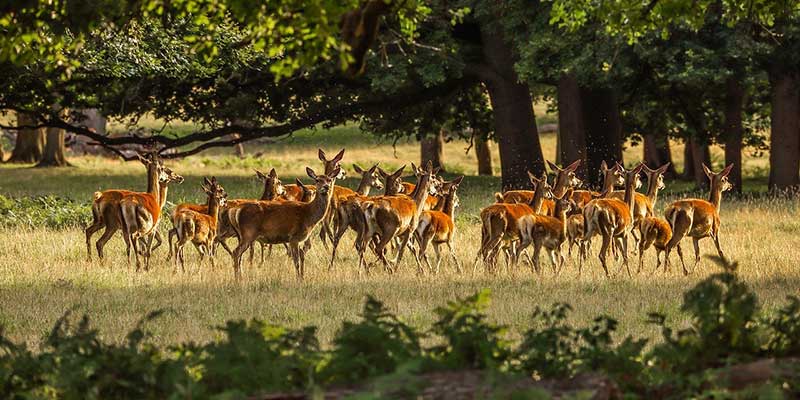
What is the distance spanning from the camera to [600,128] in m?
29.5

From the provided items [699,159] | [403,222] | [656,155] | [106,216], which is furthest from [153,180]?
[656,155]

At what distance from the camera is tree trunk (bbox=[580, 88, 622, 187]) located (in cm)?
2931

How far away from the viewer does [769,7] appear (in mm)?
13938

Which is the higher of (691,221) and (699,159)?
(699,159)

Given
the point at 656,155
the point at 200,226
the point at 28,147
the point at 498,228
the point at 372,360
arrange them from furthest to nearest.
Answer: the point at 28,147 < the point at 656,155 < the point at 200,226 < the point at 498,228 < the point at 372,360

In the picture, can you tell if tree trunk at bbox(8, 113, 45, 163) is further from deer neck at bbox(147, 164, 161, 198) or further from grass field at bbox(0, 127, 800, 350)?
deer neck at bbox(147, 164, 161, 198)

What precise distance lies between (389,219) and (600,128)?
47.1 ft

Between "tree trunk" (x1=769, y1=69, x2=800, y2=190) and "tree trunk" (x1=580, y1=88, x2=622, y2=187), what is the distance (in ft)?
10.5

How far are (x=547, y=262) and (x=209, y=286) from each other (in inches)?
185

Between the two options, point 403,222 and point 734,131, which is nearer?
point 403,222

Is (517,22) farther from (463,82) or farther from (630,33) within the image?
(630,33)

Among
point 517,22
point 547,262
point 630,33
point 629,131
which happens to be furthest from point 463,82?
point 630,33

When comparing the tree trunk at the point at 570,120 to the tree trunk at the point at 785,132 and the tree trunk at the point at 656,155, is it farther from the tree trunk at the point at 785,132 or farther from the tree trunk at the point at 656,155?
the tree trunk at the point at 656,155

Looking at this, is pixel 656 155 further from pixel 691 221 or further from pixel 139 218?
pixel 139 218
